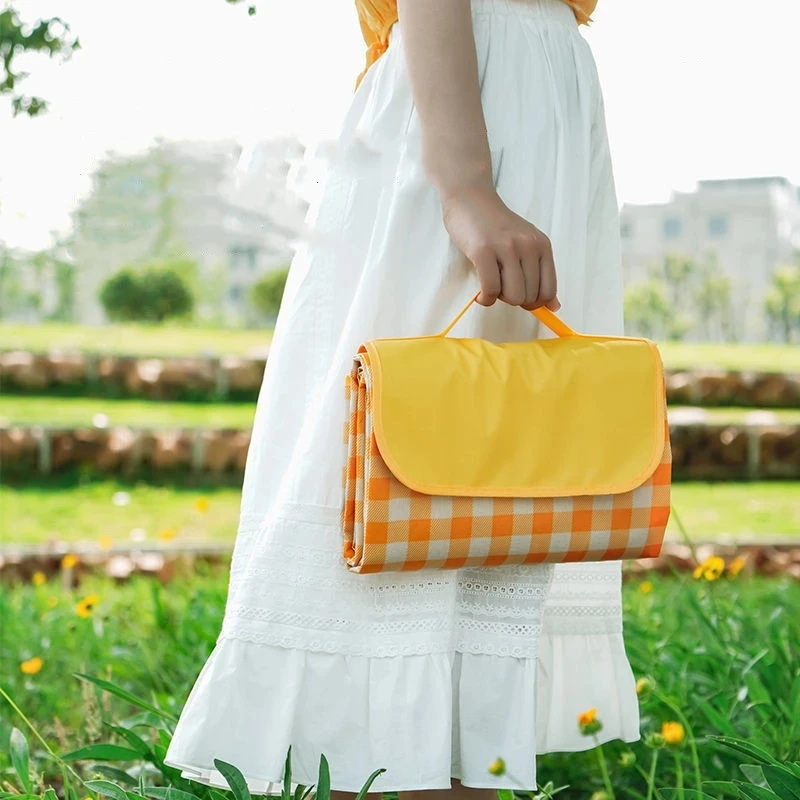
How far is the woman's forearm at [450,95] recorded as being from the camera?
875 mm

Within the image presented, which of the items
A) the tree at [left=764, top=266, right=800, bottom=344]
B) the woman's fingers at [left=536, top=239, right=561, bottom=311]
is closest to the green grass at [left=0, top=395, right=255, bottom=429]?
the woman's fingers at [left=536, top=239, right=561, bottom=311]

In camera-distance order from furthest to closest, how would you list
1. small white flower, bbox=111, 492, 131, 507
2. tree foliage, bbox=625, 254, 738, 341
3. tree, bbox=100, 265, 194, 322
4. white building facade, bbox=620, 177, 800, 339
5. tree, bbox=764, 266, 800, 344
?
white building facade, bbox=620, 177, 800, 339
tree foliage, bbox=625, 254, 738, 341
tree, bbox=764, 266, 800, 344
tree, bbox=100, 265, 194, 322
small white flower, bbox=111, 492, 131, 507

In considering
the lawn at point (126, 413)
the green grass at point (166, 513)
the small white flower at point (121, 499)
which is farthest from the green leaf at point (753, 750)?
the lawn at point (126, 413)

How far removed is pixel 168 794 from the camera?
39.3 inches

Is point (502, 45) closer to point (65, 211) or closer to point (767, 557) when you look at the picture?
point (767, 557)

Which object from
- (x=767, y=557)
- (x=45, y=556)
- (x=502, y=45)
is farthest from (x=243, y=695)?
(x=767, y=557)

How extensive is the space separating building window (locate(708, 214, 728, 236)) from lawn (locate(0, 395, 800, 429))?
20.3ft

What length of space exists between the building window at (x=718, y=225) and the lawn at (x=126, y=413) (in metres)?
6.17

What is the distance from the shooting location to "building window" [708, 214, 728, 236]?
1063 centimetres

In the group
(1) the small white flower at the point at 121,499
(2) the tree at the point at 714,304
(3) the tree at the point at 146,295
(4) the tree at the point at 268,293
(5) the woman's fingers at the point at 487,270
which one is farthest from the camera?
(2) the tree at the point at 714,304

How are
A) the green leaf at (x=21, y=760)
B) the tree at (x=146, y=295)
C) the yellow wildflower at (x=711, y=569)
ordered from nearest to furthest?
the green leaf at (x=21, y=760), the yellow wildflower at (x=711, y=569), the tree at (x=146, y=295)

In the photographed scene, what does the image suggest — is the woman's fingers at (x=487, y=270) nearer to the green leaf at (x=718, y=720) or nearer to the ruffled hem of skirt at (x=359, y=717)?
the ruffled hem of skirt at (x=359, y=717)

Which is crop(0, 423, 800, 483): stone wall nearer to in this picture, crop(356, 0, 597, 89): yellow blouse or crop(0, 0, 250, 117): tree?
crop(0, 0, 250, 117): tree

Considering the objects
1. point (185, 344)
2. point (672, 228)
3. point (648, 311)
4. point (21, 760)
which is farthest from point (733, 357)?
point (21, 760)
